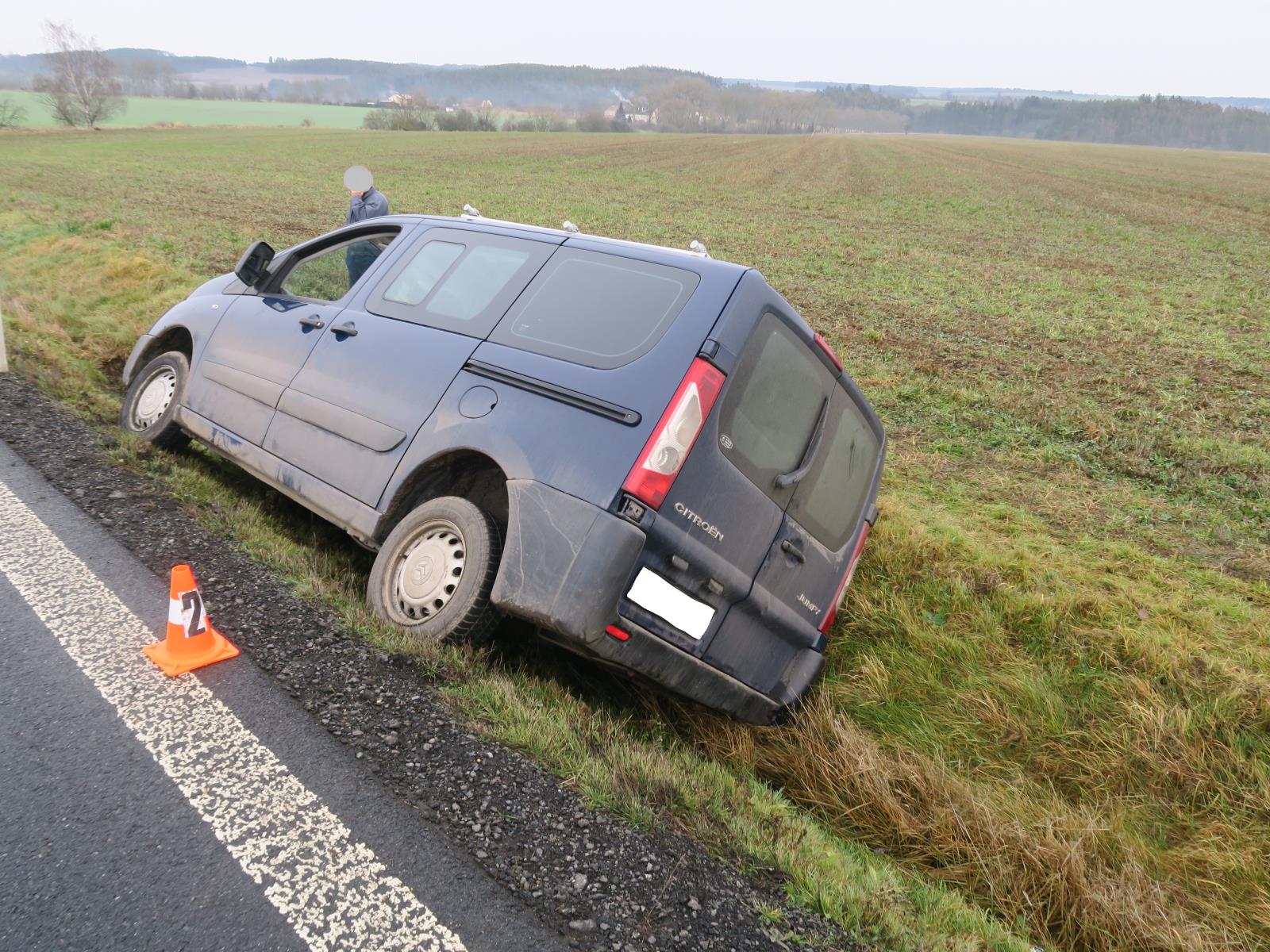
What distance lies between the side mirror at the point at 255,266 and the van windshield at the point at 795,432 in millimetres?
3333

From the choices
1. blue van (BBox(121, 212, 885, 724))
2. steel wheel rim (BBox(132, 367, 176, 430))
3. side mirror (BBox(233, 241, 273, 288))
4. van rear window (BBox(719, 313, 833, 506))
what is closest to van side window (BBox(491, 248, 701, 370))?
blue van (BBox(121, 212, 885, 724))

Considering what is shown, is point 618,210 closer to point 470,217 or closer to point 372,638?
point 470,217

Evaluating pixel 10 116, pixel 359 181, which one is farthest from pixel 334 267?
pixel 10 116

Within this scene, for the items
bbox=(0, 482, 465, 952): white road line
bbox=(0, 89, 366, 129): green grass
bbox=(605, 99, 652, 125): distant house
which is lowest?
bbox=(0, 482, 465, 952): white road line

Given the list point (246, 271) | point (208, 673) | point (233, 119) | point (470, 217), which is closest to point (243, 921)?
point (208, 673)

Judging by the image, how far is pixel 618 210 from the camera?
26.6 meters

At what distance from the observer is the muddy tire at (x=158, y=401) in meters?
5.61

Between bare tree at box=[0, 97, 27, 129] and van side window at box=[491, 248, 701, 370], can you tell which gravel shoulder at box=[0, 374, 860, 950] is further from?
bare tree at box=[0, 97, 27, 129]

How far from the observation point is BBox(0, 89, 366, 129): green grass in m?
82.5

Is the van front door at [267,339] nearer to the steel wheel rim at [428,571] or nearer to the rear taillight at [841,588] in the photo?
the steel wheel rim at [428,571]

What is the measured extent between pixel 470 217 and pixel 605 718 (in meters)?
2.69

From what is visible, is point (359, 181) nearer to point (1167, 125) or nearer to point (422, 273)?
point (422, 273)

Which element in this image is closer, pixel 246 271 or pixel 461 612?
pixel 461 612

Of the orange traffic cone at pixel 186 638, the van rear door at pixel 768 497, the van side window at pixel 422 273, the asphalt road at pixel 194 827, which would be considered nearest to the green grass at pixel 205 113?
the van side window at pixel 422 273
